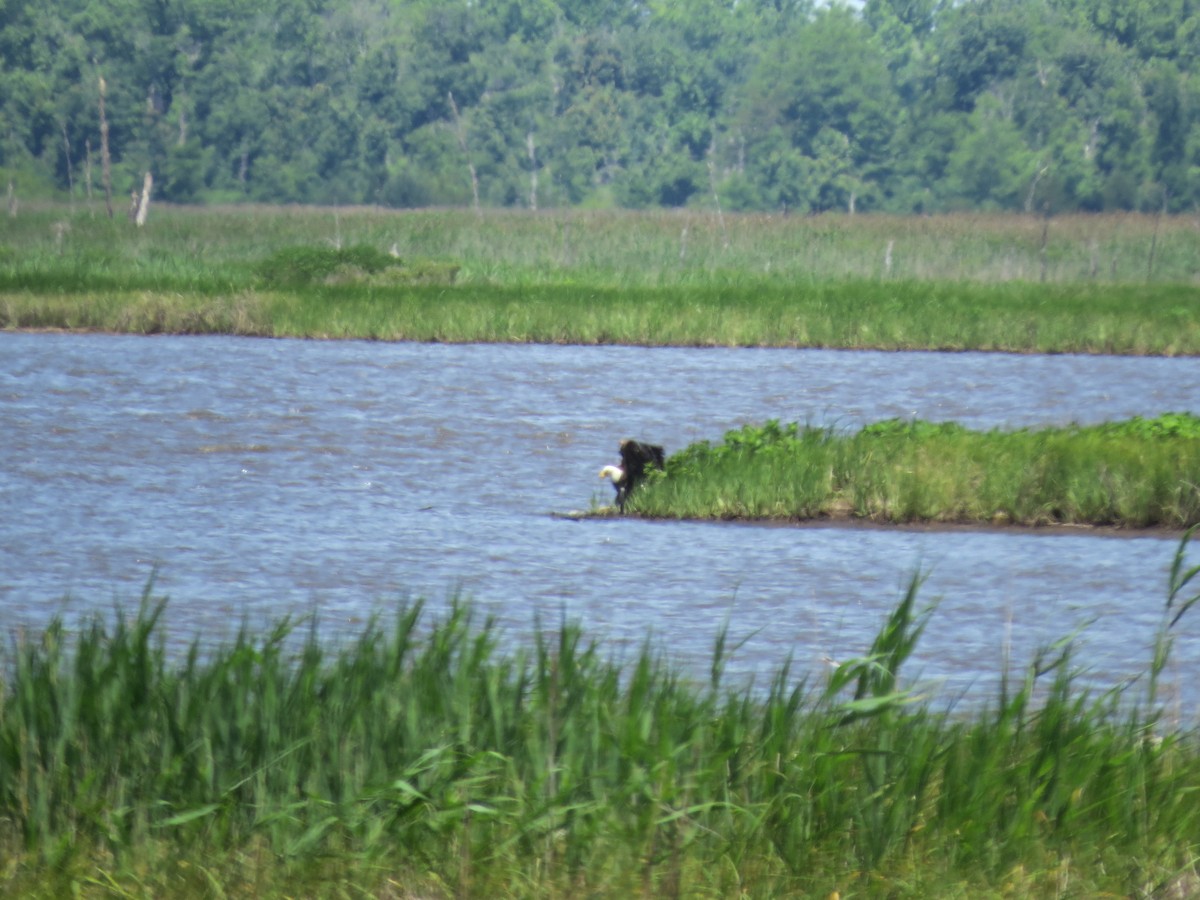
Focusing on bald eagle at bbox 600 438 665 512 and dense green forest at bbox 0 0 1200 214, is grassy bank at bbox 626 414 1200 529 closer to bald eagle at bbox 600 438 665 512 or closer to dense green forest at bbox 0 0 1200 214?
bald eagle at bbox 600 438 665 512

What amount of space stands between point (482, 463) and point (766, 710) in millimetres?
12883

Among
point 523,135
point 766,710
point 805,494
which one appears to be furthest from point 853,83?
point 766,710

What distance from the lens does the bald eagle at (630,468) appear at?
15.2 metres

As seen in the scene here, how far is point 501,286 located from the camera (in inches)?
1366

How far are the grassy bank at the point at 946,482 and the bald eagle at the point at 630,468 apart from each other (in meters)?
0.13

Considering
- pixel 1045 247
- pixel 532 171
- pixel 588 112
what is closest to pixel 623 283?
pixel 1045 247

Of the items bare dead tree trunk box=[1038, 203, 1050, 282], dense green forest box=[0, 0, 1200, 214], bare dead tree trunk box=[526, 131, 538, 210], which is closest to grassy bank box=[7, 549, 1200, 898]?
bare dead tree trunk box=[1038, 203, 1050, 282]

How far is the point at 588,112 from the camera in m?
79.6

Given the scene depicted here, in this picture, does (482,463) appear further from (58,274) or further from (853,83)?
(853,83)

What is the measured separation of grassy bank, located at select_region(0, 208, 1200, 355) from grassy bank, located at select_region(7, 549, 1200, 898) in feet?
83.0

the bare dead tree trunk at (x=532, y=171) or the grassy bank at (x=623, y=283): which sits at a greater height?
the bare dead tree trunk at (x=532, y=171)

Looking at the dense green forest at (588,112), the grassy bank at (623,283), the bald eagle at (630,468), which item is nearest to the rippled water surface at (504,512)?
the bald eagle at (630,468)

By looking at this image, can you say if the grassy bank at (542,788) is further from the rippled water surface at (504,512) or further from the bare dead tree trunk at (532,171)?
the bare dead tree trunk at (532,171)

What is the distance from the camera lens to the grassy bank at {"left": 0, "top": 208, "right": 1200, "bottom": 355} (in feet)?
103
